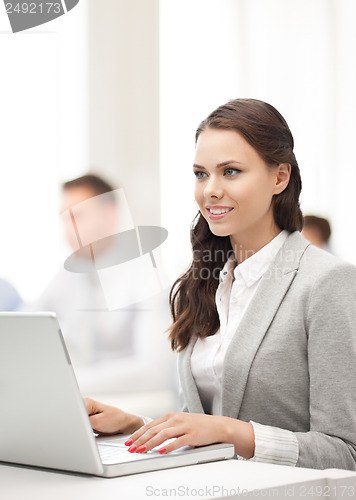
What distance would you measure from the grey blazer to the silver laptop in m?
0.43

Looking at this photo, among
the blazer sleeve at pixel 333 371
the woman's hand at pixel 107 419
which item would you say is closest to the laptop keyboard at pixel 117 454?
Answer: the woman's hand at pixel 107 419

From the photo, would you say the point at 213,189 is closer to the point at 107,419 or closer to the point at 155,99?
the point at 107,419

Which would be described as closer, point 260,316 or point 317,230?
point 260,316

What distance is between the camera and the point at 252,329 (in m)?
1.42

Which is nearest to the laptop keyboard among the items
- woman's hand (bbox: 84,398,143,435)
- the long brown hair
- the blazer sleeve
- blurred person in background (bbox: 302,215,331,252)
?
woman's hand (bbox: 84,398,143,435)

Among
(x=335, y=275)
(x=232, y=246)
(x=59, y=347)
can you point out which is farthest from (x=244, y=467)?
(x=232, y=246)

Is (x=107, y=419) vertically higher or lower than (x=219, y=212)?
lower

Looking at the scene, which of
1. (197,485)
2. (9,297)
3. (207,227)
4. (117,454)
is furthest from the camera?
(9,297)

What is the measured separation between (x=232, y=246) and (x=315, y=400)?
0.47m

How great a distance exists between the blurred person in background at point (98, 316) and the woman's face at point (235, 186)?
791 millimetres

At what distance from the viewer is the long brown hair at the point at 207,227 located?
152 cm

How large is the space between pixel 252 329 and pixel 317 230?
1.34 metres

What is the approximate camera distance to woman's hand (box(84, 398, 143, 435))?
1169mm

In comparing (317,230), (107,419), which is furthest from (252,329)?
(317,230)
